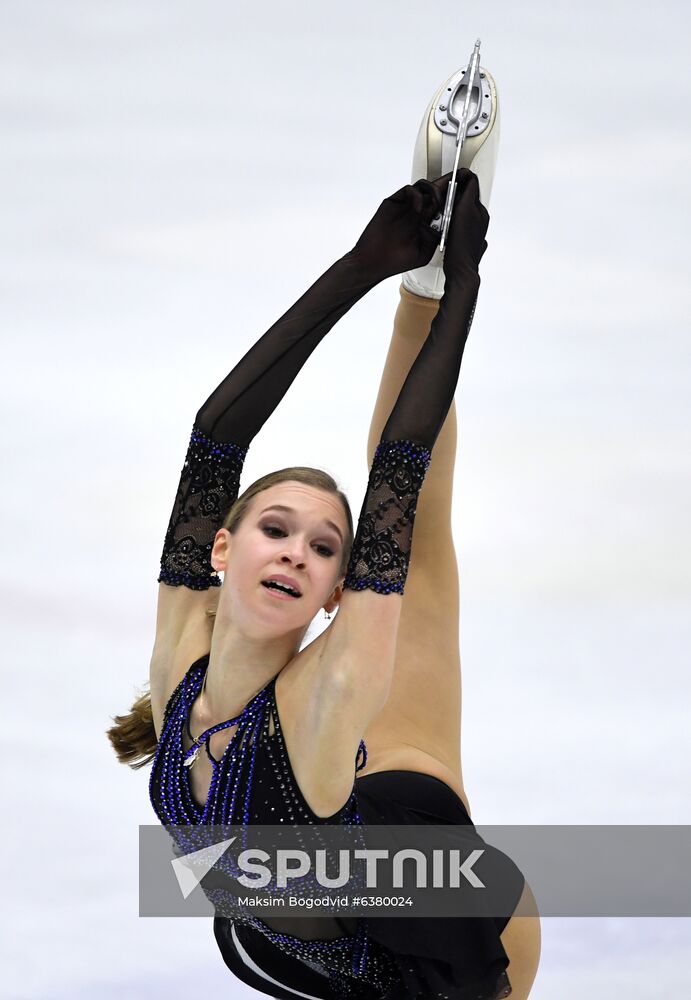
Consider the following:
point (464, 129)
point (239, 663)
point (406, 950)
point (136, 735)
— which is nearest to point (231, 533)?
point (239, 663)

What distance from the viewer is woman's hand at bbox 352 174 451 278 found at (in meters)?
2.78

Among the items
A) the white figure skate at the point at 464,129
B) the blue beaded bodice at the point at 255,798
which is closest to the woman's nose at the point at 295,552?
the blue beaded bodice at the point at 255,798

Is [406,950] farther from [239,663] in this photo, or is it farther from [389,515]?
[389,515]

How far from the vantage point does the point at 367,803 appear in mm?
2723

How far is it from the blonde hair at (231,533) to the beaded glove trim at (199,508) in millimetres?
37

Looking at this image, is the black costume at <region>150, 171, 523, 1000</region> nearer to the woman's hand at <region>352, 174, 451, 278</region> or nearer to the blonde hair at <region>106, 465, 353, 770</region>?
the woman's hand at <region>352, 174, 451, 278</region>

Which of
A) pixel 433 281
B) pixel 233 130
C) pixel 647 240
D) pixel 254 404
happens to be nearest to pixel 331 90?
pixel 233 130

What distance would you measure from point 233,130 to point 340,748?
14.1ft

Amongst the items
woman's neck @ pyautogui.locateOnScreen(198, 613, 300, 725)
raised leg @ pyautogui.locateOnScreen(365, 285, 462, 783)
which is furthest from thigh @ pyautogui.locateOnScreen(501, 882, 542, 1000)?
woman's neck @ pyautogui.locateOnScreen(198, 613, 300, 725)

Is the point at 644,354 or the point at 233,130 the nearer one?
the point at 644,354

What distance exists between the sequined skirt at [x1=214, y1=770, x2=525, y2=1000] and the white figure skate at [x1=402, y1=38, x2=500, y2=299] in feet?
3.54

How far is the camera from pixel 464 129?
2.88 metres

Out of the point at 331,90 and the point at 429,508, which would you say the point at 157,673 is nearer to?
the point at 429,508

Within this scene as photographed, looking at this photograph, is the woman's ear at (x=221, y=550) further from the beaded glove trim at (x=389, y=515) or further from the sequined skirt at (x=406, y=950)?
the sequined skirt at (x=406, y=950)
